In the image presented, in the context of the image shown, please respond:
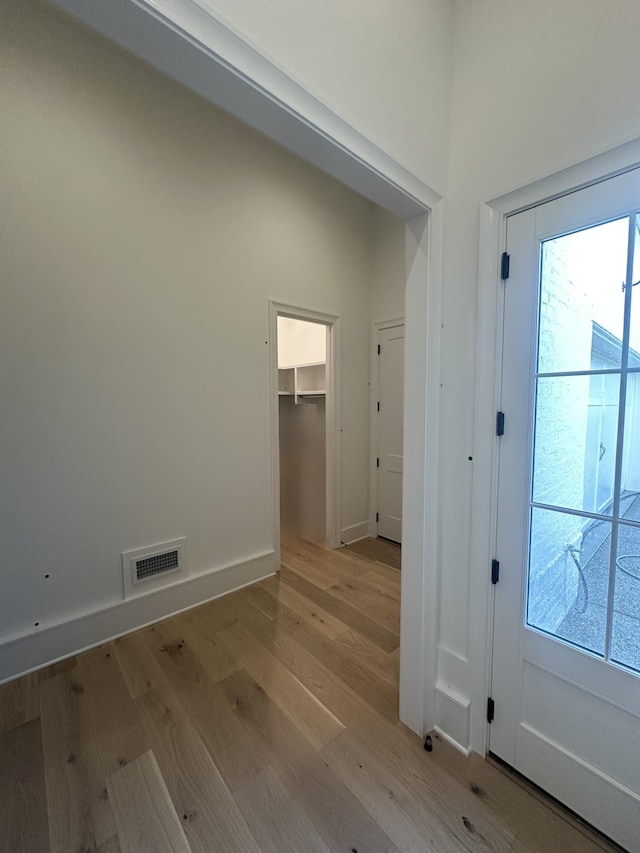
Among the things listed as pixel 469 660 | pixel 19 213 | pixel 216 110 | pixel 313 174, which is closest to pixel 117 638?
pixel 469 660

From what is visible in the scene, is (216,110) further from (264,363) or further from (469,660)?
(469,660)

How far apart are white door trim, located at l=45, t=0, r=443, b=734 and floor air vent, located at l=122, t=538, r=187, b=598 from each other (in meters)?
1.59

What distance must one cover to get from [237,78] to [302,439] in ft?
10.8

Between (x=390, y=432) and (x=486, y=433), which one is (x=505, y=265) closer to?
(x=486, y=433)

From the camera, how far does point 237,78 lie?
0.76 m

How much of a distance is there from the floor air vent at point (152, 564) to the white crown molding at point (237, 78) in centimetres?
227

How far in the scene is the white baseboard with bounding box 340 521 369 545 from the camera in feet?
11.1

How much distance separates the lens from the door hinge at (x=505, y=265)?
1.17m

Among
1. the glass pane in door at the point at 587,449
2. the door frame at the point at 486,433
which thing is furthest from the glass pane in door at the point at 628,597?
the door frame at the point at 486,433

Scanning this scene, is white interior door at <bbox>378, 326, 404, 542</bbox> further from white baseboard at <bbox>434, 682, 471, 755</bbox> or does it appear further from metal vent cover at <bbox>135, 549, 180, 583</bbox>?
metal vent cover at <bbox>135, 549, 180, 583</bbox>

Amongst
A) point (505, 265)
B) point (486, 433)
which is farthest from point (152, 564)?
point (505, 265)

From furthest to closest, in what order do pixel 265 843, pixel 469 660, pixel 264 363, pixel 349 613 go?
pixel 264 363 < pixel 349 613 < pixel 469 660 < pixel 265 843

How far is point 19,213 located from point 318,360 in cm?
242

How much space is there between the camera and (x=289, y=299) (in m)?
2.79
